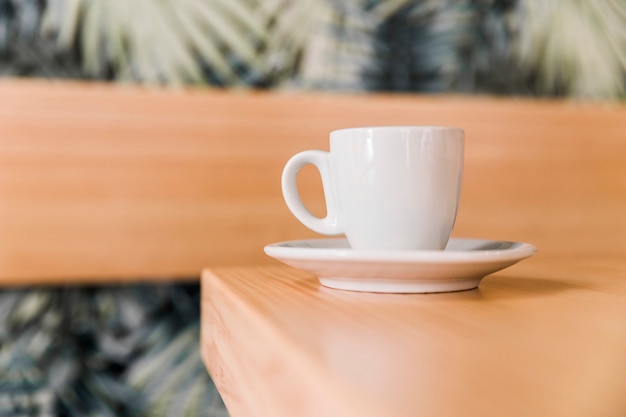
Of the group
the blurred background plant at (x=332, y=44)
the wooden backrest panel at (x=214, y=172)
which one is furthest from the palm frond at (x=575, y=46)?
the wooden backrest panel at (x=214, y=172)

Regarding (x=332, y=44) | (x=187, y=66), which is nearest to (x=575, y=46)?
(x=332, y=44)

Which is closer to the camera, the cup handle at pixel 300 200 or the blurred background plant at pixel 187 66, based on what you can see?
the cup handle at pixel 300 200

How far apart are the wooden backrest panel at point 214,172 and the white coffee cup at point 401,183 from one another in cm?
42

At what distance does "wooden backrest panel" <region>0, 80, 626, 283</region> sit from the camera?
3.03 ft

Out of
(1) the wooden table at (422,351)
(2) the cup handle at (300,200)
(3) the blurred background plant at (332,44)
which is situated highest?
(3) the blurred background plant at (332,44)

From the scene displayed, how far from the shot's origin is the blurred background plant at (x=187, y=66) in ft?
3.28

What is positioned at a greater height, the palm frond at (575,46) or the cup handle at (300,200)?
the palm frond at (575,46)

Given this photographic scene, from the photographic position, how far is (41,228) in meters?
0.92

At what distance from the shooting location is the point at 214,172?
99 centimetres

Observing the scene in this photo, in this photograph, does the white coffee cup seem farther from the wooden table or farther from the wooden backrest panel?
the wooden backrest panel

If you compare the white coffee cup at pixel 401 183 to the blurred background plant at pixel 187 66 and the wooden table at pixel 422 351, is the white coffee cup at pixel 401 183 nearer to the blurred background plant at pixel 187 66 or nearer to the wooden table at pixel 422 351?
the wooden table at pixel 422 351

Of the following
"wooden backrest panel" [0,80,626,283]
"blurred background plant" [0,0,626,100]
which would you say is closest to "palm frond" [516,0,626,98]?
"blurred background plant" [0,0,626,100]

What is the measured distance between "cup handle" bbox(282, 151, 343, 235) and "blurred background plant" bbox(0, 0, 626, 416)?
473mm

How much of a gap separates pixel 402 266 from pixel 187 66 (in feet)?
2.24
